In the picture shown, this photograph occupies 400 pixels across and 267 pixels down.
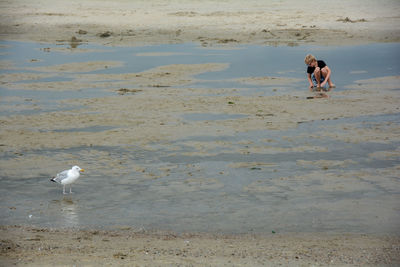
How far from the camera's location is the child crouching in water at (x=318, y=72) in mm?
16375

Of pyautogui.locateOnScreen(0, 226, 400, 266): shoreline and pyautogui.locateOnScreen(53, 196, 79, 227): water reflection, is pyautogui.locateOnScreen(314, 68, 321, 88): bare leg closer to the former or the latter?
pyautogui.locateOnScreen(53, 196, 79, 227): water reflection

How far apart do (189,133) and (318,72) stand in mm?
5487

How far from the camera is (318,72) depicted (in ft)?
54.0

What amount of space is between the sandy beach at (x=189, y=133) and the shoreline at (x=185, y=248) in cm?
1

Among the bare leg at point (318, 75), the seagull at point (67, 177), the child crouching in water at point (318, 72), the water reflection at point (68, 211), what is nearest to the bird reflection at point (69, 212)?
the water reflection at point (68, 211)

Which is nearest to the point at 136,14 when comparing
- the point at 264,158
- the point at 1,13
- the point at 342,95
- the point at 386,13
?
the point at 1,13

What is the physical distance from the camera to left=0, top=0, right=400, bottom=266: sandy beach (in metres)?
6.62

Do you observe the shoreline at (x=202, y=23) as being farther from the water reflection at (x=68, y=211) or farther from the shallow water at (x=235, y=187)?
the water reflection at (x=68, y=211)

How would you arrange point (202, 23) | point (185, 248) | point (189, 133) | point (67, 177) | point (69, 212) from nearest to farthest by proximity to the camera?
point (185, 248) < point (69, 212) < point (67, 177) < point (189, 133) < point (202, 23)

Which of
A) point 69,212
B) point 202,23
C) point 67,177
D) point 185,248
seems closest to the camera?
point 185,248

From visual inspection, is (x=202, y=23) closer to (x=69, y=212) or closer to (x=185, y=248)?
(x=69, y=212)

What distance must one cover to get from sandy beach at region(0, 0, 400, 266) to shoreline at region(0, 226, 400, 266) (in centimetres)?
1

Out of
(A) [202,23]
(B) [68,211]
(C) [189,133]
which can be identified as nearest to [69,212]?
(B) [68,211]

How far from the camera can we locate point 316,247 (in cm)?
679
